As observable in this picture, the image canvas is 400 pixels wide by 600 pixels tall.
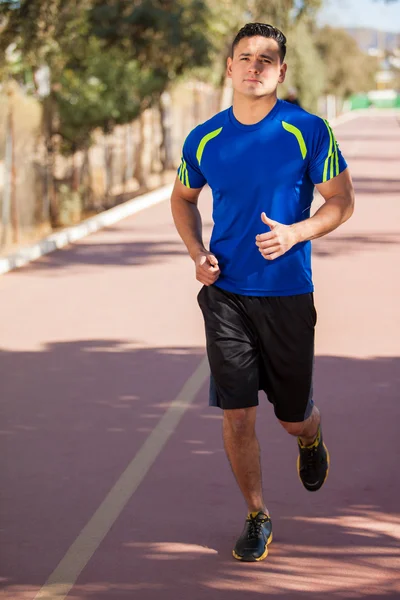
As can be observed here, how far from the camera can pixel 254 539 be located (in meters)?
5.34

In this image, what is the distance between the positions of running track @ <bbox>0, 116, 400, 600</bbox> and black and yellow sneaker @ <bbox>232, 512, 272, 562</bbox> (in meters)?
0.04

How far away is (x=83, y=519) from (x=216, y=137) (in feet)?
6.61

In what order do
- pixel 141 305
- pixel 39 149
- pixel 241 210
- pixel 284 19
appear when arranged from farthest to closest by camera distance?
1. pixel 284 19
2. pixel 39 149
3. pixel 141 305
4. pixel 241 210

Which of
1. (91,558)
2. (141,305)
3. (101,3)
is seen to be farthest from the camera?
(101,3)

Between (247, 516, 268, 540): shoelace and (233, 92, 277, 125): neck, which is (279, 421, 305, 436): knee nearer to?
(247, 516, 268, 540): shoelace

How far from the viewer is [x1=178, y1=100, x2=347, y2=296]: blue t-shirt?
4.98 metres

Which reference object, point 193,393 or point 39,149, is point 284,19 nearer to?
point 39,149

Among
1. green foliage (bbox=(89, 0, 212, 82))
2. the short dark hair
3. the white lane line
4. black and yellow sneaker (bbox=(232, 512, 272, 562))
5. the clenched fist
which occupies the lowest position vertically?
the white lane line

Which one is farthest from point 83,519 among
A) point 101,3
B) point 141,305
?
point 101,3

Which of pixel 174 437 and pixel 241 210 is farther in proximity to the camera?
pixel 174 437

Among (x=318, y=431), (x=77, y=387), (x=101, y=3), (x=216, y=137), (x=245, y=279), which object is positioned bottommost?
(x=77, y=387)

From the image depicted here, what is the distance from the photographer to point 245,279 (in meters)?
5.15

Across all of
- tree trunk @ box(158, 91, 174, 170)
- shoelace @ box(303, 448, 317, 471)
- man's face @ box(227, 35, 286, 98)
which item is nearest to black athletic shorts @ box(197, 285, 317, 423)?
shoelace @ box(303, 448, 317, 471)

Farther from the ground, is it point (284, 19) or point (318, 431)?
point (284, 19)
